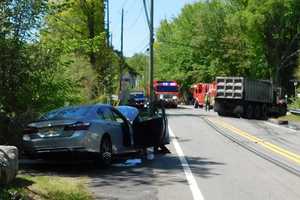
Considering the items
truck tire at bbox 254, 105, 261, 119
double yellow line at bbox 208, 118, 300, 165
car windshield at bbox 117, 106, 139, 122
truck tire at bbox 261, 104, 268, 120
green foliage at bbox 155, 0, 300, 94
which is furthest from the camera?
green foliage at bbox 155, 0, 300, 94

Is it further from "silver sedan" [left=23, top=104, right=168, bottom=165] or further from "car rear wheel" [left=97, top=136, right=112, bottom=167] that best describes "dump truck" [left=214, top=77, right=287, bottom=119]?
"car rear wheel" [left=97, top=136, right=112, bottom=167]

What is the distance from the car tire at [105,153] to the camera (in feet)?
48.8

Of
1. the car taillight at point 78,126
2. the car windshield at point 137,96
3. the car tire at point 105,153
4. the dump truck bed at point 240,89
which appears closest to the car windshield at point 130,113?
the car tire at point 105,153

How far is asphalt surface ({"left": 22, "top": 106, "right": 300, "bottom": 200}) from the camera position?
11500mm

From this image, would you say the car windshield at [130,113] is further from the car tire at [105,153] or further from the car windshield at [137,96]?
the car windshield at [137,96]

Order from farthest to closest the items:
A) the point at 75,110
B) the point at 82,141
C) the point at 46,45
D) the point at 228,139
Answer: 1. the point at 228,139
2. the point at 46,45
3. the point at 75,110
4. the point at 82,141

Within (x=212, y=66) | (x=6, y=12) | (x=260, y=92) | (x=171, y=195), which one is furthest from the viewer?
(x=212, y=66)

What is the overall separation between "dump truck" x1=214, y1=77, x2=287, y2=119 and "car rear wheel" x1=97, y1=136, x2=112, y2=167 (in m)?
29.0

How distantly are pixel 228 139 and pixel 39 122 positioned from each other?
36.9 feet

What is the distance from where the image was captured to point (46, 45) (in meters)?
19.3

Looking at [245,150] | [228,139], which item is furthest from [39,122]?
[228,139]

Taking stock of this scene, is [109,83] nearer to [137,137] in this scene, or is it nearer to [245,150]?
[245,150]

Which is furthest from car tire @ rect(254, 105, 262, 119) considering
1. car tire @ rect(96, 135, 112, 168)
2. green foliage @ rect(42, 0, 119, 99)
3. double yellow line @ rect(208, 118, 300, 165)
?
car tire @ rect(96, 135, 112, 168)

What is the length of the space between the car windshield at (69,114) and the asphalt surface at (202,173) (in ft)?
3.69
